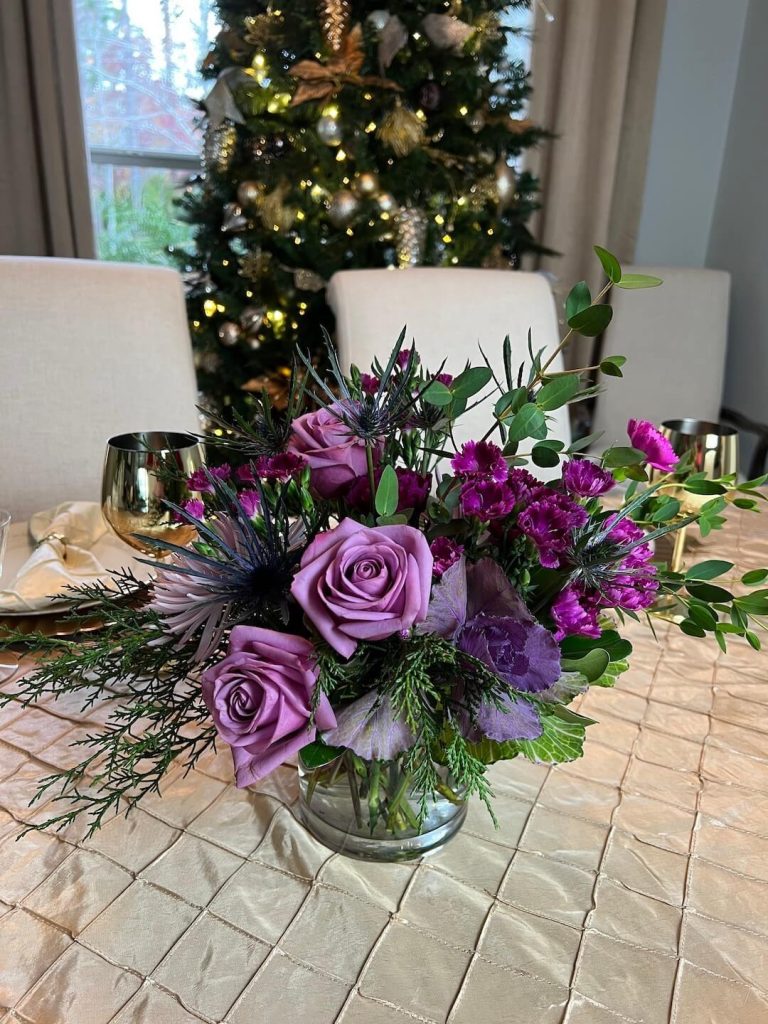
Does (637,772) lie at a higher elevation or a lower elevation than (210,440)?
lower

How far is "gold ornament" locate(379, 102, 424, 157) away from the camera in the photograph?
2.07 meters

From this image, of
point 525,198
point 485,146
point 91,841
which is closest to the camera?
point 91,841

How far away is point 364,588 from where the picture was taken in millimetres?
358

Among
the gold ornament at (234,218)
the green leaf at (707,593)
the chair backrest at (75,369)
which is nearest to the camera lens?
the green leaf at (707,593)

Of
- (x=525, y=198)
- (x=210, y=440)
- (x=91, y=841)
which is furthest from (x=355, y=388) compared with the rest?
(x=525, y=198)

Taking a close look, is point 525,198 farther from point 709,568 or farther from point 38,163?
point 709,568

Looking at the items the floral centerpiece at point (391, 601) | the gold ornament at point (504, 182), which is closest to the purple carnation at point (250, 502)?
the floral centerpiece at point (391, 601)

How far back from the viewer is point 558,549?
406 millimetres

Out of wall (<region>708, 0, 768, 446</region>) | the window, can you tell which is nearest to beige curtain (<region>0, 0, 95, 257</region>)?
the window

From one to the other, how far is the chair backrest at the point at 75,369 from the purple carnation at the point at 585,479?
0.87 meters

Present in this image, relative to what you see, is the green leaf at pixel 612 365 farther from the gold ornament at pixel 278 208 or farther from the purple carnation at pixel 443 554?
the gold ornament at pixel 278 208

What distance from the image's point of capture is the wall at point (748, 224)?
249 cm

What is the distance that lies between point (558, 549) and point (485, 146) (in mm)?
2178

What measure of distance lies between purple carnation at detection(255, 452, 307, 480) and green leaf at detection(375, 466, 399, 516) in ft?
0.19
